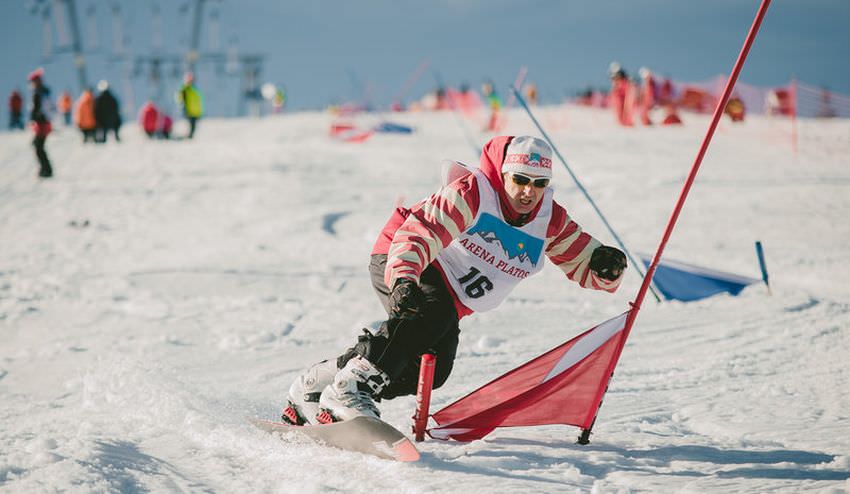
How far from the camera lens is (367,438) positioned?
2.78 m

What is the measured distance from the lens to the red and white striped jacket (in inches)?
109

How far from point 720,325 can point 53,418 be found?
4.16m

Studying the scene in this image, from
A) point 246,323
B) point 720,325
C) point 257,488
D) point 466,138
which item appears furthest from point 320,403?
point 466,138

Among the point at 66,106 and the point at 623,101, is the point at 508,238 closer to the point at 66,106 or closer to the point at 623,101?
the point at 623,101

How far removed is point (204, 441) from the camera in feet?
10.6

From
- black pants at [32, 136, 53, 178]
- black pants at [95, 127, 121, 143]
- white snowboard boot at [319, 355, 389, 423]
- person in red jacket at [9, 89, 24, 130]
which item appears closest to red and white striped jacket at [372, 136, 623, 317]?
white snowboard boot at [319, 355, 389, 423]

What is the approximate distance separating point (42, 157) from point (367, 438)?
13530 millimetres

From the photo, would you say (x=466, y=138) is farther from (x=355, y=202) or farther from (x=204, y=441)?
(x=204, y=441)

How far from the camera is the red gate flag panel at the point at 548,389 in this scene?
315 cm

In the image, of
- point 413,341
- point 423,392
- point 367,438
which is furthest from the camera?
point 423,392

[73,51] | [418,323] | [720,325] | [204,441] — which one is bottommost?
[720,325]

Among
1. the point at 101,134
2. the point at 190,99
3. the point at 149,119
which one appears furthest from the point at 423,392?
the point at 149,119

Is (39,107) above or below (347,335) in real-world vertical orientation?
above

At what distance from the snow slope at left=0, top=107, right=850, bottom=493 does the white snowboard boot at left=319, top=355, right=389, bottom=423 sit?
6.5 inches
